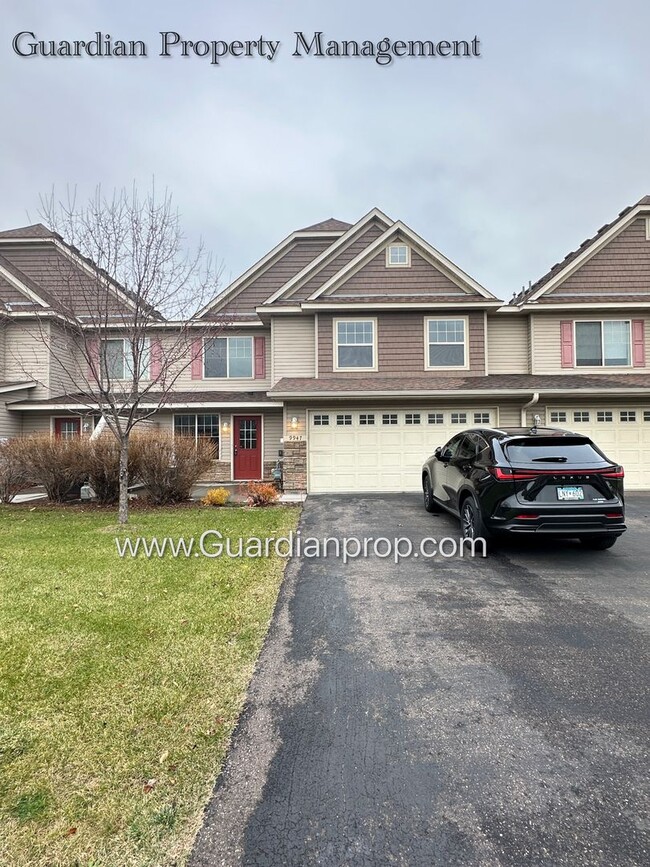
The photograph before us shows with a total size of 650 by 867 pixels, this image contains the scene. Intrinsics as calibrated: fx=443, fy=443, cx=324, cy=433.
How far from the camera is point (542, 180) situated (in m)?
18.8

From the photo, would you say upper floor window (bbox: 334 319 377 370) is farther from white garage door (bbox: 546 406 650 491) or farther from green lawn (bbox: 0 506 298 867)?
green lawn (bbox: 0 506 298 867)

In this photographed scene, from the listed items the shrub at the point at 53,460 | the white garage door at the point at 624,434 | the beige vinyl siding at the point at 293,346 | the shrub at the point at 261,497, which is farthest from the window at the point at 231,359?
the white garage door at the point at 624,434

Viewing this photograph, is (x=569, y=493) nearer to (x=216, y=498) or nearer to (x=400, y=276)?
(x=216, y=498)

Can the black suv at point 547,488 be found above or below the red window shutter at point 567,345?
below

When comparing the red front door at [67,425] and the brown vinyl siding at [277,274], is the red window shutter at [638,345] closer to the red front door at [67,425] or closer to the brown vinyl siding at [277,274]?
the brown vinyl siding at [277,274]

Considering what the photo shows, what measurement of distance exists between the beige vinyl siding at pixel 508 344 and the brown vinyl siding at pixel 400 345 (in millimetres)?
1086

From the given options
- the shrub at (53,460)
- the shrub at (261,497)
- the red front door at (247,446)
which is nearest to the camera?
the shrub at (261,497)

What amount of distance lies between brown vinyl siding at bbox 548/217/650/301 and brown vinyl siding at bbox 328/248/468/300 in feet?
12.4

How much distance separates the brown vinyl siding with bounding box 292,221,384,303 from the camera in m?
15.1

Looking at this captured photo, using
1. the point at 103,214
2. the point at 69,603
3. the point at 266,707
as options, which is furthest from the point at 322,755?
the point at 103,214

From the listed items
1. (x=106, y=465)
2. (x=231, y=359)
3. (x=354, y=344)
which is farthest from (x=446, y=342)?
(x=106, y=465)

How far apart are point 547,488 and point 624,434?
9.23 metres

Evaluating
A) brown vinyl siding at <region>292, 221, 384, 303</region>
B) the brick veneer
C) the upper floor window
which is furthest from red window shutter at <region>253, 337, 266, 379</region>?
the brick veneer

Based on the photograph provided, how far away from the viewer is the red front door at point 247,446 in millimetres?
15617
